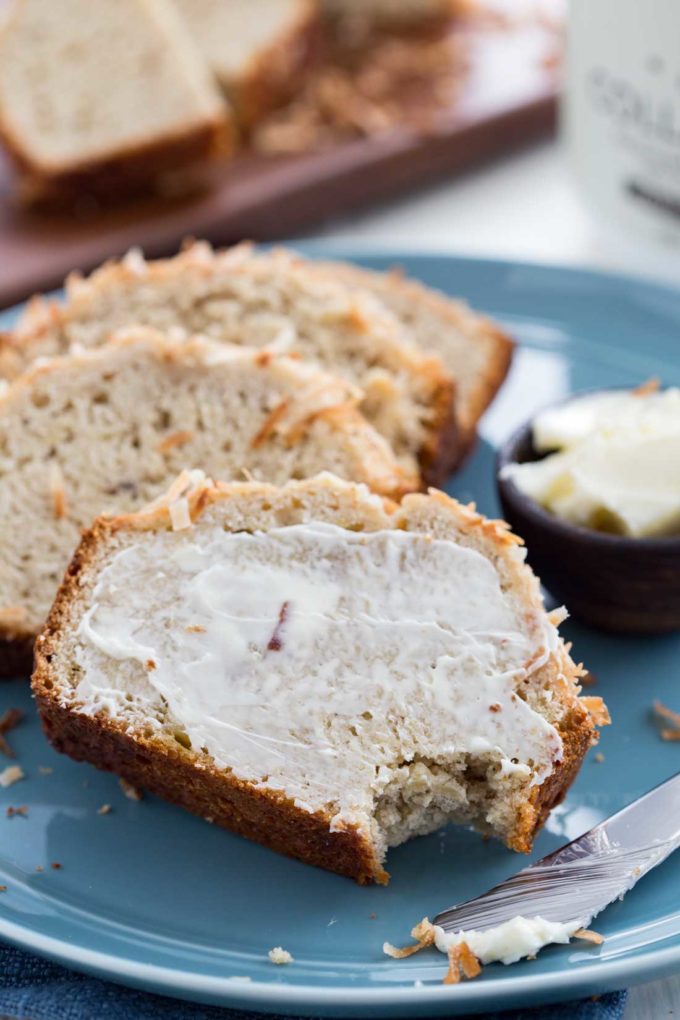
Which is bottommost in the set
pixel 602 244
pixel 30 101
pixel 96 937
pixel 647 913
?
pixel 602 244

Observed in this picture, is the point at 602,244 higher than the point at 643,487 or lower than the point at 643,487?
lower

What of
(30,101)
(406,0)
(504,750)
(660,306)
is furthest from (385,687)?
(406,0)

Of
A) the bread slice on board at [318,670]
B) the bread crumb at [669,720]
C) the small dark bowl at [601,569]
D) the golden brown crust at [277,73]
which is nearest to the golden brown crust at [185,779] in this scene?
the bread slice on board at [318,670]

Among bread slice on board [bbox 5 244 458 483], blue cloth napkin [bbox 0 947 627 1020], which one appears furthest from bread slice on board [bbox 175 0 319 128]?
blue cloth napkin [bbox 0 947 627 1020]

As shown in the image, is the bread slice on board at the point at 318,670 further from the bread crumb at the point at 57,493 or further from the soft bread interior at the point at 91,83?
the soft bread interior at the point at 91,83

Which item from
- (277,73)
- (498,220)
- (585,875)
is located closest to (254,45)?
(277,73)

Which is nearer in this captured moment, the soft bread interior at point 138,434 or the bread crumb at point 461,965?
the bread crumb at point 461,965

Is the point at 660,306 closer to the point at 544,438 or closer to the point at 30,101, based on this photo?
the point at 544,438
